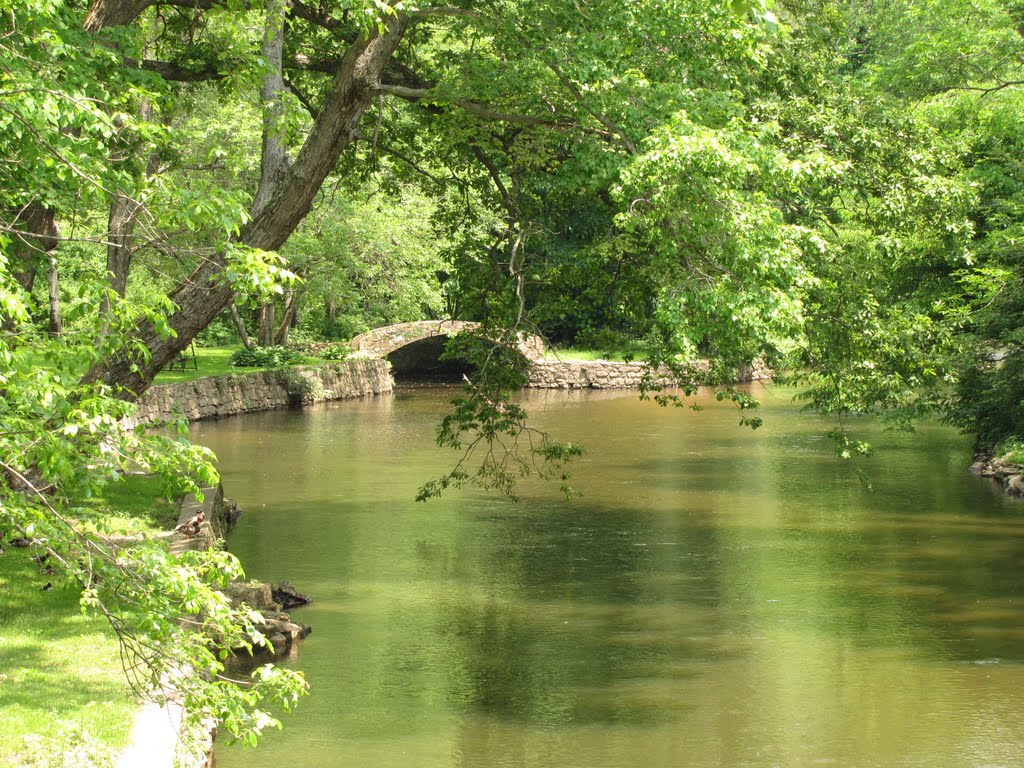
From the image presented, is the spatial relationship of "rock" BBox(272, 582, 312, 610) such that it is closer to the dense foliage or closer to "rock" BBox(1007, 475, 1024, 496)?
the dense foliage

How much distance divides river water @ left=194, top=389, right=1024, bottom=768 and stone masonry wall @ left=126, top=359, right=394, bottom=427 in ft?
14.1

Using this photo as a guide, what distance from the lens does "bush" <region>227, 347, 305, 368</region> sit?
110 ft

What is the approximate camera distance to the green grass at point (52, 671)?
23.8 ft

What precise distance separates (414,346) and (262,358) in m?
7.72

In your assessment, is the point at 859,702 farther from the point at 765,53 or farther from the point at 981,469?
the point at 981,469

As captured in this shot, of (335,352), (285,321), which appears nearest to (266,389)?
(285,321)

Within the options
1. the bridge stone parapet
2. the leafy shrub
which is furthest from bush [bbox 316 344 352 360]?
the leafy shrub

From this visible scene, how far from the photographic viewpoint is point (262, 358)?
3378 cm

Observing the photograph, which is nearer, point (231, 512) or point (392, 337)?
point (231, 512)

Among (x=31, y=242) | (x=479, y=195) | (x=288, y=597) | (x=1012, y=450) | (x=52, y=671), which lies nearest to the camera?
(x=52, y=671)

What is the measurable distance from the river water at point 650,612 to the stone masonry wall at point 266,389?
4295 mm

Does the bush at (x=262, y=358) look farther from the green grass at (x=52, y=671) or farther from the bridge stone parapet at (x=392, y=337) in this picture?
the green grass at (x=52, y=671)

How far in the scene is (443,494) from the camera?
20000 millimetres

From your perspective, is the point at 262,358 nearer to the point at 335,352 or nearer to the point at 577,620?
the point at 335,352
